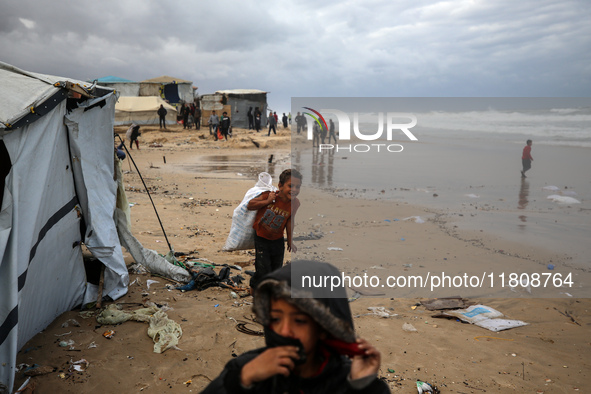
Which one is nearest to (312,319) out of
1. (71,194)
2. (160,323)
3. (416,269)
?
(160,323)

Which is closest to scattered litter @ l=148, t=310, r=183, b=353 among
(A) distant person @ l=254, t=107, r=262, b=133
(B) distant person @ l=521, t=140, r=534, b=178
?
(B) distant person @ l=521, t=140, r=534, b=178

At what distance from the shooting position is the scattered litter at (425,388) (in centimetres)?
315

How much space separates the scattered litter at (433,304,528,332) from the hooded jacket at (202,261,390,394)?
143 inches

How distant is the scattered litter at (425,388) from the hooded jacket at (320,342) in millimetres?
2116

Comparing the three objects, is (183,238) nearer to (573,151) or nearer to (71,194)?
(71,194)

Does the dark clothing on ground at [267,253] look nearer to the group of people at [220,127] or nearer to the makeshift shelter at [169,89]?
the group of people at [220,127]

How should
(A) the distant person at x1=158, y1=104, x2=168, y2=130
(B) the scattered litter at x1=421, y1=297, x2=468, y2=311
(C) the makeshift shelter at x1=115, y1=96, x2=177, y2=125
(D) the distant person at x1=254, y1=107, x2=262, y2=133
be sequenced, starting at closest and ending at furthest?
1. (B) the scattered litter at x1=421, y1=297, x2=468, y2=311
2. (A) the distant person at x1=158, y1=104, x2=168, y2=130
3. (C) the makeshift shelter at x1=115, y1=96, x2=177, y2=125
4. (D) the distant person at x1=254, y1=107, x2=262, y2=133

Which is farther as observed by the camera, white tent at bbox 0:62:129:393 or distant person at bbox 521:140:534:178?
distant person at bbox 521:140:534:178

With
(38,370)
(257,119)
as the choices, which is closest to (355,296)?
(38,370)

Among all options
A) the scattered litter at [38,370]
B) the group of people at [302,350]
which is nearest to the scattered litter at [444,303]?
the scattered litter at [38,370]

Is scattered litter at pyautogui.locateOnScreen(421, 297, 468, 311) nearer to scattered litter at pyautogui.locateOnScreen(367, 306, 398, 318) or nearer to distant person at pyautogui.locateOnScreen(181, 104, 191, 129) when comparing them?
scattered litter at pyautogui.locateOnScreen(367, 306, 398, 318)

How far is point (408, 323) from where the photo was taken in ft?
14.6

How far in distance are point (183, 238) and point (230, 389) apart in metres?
Result: 6.20

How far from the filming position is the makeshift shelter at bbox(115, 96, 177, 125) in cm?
2755
